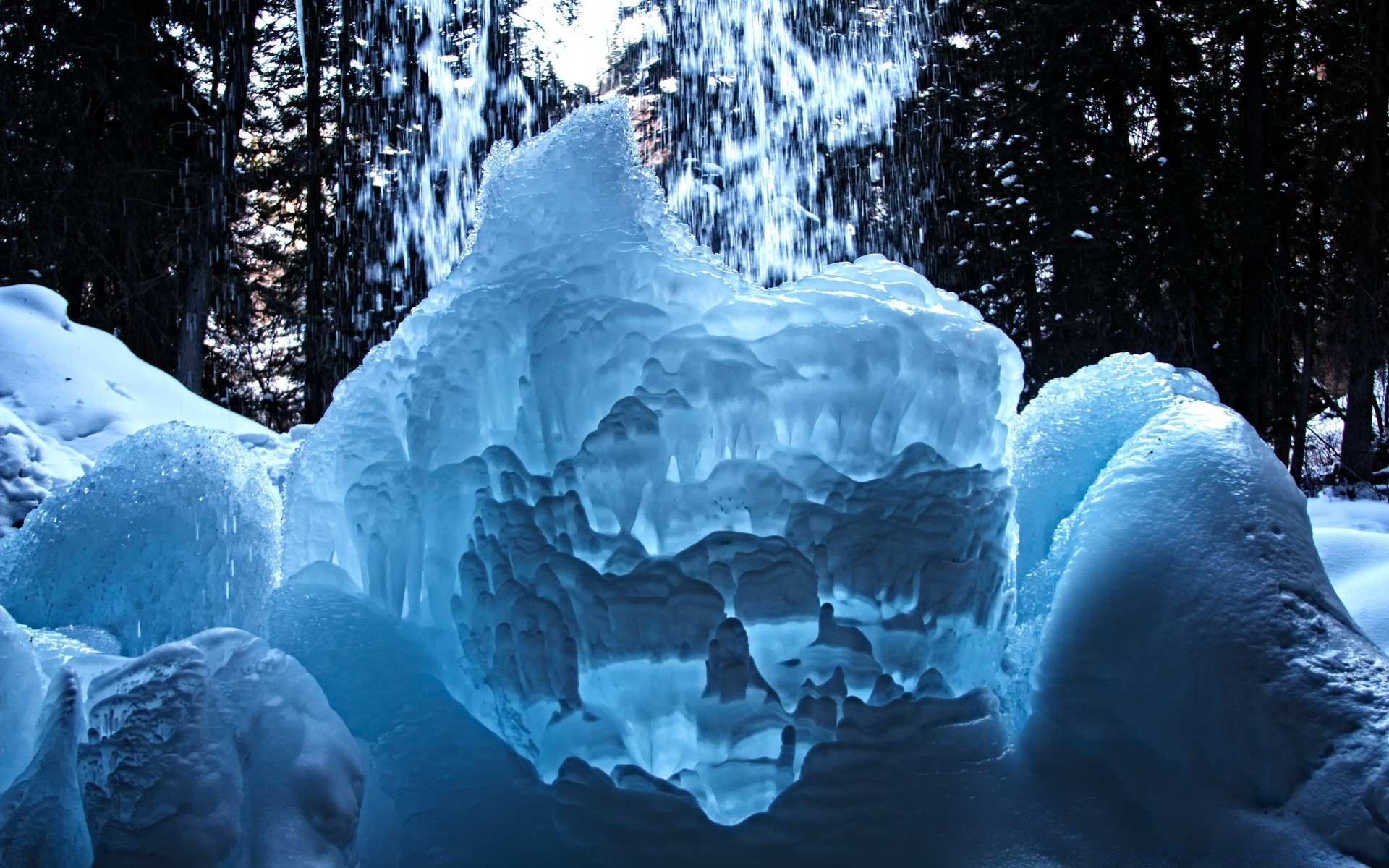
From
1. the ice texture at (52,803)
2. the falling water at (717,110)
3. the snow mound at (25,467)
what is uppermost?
the falling water at (717,110)

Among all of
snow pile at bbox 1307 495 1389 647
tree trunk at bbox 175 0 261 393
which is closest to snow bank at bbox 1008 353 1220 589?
snow pile at bbox 1307 495 1389 647

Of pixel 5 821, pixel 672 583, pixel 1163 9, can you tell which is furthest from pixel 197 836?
pixel 1163 9

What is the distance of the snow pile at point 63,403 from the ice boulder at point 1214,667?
507cm

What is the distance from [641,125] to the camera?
1363 centimetres

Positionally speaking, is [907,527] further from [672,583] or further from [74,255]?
[74,255]

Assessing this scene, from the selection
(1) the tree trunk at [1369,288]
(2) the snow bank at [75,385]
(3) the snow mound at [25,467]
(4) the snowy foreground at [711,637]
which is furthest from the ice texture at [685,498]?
(1) the tree trunk at [1369,288]

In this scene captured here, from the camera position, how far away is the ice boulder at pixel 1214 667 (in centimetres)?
264

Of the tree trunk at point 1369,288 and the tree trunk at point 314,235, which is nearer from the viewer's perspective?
the tree trunk at point 1369,288

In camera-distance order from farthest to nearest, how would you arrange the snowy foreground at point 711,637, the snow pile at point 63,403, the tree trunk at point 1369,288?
the tree trunk at point 1369,288, the snow pile at point 63,403, the snowy foreground at point 711,637

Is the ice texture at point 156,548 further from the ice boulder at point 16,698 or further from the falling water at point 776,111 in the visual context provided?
the falling water at point 776,111

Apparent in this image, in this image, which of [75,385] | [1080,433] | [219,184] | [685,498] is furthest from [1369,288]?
[219,184]

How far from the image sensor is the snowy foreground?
2568mm

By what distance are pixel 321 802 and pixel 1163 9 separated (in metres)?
15.1

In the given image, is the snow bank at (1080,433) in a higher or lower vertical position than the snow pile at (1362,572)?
higher
